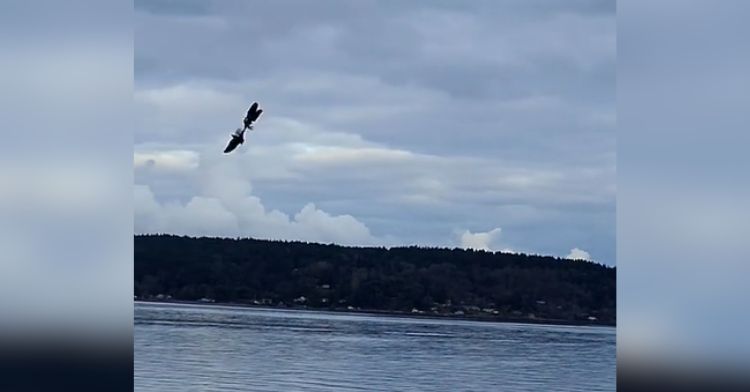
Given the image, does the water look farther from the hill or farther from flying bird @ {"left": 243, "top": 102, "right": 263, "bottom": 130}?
flying bird @ {"left": 243, "top": 102, "right": 263, "bottom": 130}

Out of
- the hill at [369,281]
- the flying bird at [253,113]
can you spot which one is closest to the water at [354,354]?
the hill at [369,281]

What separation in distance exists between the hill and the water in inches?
13.5

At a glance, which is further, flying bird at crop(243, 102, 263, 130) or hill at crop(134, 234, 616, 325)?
hill at crop(134, 234, 616, 325)

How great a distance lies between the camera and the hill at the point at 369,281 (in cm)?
1173

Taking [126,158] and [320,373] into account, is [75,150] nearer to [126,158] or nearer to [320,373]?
[126,158]

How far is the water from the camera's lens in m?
11.2

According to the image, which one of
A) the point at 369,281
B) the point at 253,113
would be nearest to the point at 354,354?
the point at 369,281

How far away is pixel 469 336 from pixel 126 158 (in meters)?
9.40

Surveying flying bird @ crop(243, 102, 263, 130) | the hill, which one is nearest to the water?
the hill

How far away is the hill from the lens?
1173 centimetres

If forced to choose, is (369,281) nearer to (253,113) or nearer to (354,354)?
(354,354)

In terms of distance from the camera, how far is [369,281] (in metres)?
13.5

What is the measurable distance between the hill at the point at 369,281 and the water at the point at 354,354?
0.34m

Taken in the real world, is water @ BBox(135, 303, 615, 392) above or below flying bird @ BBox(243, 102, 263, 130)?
below
